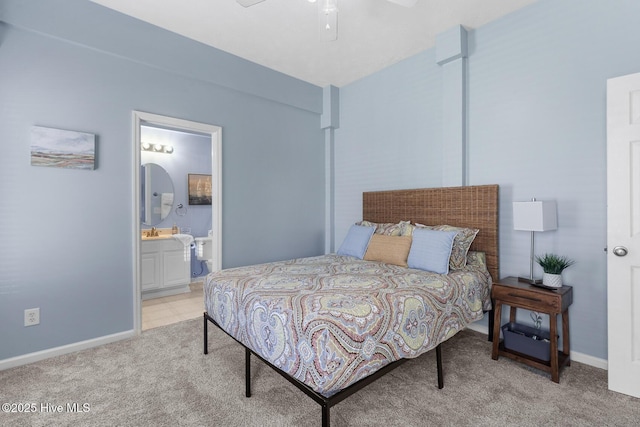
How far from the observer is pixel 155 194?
4.93 metres

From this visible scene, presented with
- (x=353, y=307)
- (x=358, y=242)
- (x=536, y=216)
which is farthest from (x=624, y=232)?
(x=358, y=242)

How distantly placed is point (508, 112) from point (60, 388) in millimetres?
4199

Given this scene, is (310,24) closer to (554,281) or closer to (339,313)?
(339,313)

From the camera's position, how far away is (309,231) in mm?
4496

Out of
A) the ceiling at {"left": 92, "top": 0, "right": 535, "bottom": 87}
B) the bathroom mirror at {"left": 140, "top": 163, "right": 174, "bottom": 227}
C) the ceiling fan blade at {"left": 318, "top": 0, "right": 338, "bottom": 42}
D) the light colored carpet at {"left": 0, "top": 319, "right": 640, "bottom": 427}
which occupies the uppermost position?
the ceiling at {"left": 92, "top": 0, "right": 535, "bottom": 87}

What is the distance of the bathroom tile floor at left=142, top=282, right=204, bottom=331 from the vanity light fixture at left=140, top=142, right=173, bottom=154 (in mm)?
2316

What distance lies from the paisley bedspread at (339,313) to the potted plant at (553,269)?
444 millimetres

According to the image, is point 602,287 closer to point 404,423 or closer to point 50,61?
point 404,423

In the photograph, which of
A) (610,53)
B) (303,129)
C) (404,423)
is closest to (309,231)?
(303,129)

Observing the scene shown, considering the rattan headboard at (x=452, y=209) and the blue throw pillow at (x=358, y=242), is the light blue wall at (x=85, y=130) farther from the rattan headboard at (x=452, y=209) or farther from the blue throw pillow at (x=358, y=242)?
the rattan headboard at (x=452, y=209)

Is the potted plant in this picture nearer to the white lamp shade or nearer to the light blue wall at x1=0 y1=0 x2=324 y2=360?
the white lamp shade

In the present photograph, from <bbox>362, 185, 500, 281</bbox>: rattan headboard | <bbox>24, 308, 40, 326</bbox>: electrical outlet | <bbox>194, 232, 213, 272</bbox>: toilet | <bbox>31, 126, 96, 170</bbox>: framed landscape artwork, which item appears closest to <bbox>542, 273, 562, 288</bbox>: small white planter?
<bbox>362, 185, 500, 281</bbox>: rattan headboard

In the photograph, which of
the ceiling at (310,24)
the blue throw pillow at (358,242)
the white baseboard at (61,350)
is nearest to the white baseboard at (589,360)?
the blue throw pillow at (358,242)

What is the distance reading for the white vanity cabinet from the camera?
4.31 m
